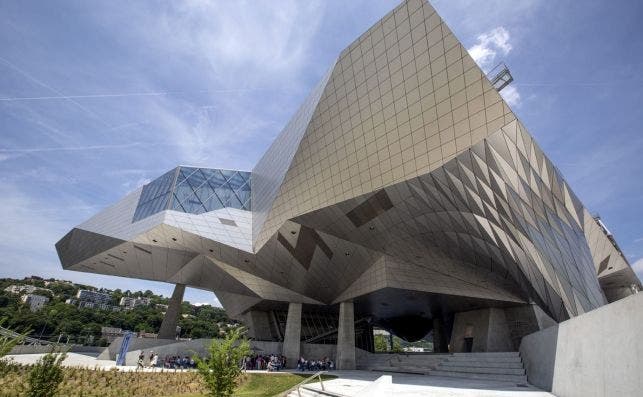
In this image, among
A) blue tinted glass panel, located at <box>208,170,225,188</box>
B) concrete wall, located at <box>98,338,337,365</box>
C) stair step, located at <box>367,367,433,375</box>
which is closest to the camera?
stair step, located at <box>367,367,433,375</box>

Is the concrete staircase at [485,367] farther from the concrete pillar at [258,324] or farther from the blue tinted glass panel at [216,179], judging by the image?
the concrete pillar at [258,324]

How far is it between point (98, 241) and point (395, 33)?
35544mm

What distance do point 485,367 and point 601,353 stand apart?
17864 mm

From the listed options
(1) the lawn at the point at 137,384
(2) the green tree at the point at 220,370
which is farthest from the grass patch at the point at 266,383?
(2) the green tree at the point at 220,370

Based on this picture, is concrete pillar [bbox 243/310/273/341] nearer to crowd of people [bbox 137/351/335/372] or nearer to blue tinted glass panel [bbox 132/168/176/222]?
crowd of people [bbox 137/351/335/372]

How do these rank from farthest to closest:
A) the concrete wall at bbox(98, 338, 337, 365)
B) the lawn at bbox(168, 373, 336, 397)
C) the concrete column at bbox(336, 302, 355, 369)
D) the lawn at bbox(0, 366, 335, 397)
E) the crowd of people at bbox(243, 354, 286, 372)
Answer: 1. the concrete column at bbox(336, 302, 355, 369)
2. the concrete wall at bbox(98, 338, 337, 365)
3. the crowd of people at bbox(243, 354, 286, 372)
4. the lawn at bbox(168, 373, 336, 397)
5. the lawn at bbox(0, 366, 335, 397)

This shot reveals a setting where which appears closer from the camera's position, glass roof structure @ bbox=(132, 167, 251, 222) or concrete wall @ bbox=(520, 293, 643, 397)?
concrete wall @ bbox=(520, 293, 643, 397)

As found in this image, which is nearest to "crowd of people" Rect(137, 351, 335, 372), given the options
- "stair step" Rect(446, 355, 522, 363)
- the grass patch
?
the grass patch

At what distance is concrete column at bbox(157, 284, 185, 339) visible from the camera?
39.8m

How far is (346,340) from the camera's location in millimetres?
35562

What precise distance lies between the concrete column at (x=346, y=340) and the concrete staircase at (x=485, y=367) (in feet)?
37.8

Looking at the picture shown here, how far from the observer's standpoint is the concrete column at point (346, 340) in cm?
3441

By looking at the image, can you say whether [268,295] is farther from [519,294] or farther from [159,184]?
[519,294]

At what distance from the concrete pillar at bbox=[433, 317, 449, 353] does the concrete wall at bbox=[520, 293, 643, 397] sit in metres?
42.2
